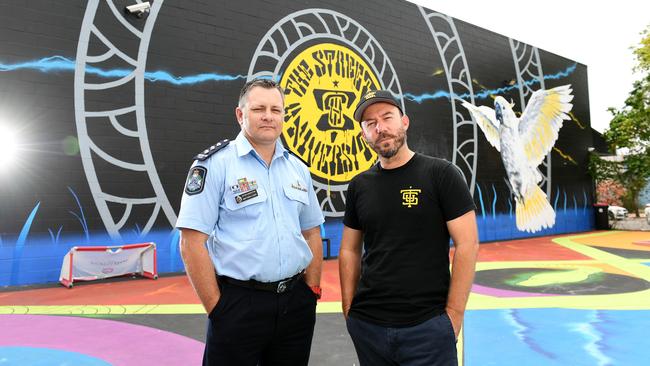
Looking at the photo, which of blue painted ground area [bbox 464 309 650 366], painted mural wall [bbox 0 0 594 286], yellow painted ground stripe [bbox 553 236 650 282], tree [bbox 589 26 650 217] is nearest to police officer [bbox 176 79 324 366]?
blue painted ground area [bbox 464 309 650 366]

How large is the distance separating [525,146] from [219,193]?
12705 millimetres

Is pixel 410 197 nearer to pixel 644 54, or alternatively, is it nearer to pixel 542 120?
pixel 542 120

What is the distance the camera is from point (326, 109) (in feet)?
29.8

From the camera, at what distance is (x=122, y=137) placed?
6.79 meters

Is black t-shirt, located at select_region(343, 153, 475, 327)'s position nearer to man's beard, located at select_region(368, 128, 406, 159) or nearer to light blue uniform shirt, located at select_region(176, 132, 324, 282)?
man's beard, located at select_region(368, 128, 406, 159)

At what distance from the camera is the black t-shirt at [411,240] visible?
1577mm

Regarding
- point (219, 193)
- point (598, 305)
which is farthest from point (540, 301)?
point (219, 193)

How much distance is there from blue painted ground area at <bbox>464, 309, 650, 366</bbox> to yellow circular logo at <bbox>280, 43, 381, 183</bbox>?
504cm

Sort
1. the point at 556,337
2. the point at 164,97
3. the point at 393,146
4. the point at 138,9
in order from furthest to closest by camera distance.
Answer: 1. the point at 164,97
2. the point at 138,9
3. the point at 556,337
4. the point at 393,146

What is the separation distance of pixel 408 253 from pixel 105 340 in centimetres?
314

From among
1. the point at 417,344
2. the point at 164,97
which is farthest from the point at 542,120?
the point at 417,344

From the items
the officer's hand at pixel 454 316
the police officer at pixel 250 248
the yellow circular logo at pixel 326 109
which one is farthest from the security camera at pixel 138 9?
the officer's hand at pixel 454 316

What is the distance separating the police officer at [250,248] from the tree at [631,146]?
53.0ft

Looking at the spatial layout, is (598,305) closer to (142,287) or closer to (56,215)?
(142,287)
